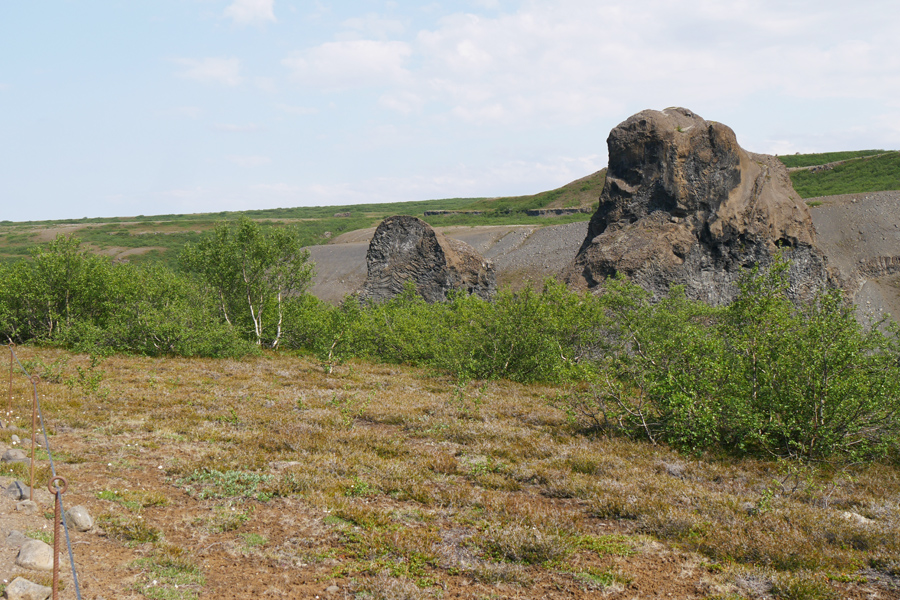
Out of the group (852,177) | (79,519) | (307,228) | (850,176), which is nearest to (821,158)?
(850,176)

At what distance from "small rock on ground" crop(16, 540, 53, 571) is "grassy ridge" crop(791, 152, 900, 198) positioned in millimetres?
118685

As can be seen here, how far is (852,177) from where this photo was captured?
11438 cm

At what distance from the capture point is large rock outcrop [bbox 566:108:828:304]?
126ft

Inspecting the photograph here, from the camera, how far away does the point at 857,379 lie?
10.7 meters

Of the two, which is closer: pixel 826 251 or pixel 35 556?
pixel 35 556

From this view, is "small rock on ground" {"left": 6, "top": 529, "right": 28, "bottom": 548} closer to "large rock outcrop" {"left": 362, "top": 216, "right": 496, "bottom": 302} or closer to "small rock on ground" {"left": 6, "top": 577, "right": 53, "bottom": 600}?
"small rock on ground" {"left": 6, "top": 577, "right": 53, "bottom": 600}

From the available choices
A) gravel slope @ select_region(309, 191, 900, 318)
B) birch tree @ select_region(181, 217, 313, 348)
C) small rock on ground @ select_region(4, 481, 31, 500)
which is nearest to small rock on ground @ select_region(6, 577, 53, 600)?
small rock on ground @ select_region(4, 481, 31, 500)

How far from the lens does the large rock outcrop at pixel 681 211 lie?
38281 millimetres

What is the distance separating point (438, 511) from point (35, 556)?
477 cm

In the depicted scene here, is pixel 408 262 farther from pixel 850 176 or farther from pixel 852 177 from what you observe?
pixel 850 176

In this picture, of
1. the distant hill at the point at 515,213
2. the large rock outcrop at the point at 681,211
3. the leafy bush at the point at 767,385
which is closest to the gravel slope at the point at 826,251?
the large rock outcrop at the point at 681,211

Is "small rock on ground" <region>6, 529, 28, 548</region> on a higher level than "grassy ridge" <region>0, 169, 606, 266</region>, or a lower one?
lower

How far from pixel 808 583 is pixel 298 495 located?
259 inches

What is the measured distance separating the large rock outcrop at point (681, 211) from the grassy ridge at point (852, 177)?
75.9 m
